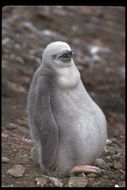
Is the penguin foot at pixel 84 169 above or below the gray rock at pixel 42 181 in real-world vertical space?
above

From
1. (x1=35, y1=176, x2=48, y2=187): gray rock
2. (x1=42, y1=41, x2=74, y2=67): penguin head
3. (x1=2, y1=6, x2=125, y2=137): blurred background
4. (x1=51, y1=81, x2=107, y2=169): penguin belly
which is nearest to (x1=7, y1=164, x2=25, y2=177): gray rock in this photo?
(x1=35, y1=176, x2=48, y2=187): gray rock

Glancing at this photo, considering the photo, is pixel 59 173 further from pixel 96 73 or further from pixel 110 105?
pixel 96 73

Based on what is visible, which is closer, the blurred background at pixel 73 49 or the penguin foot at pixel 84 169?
the penguin foot at pixel 84 169

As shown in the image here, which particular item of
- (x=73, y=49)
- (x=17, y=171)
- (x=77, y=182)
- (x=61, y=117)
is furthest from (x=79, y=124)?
(x=73, y=49)

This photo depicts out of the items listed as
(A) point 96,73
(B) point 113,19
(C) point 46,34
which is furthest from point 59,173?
(B) point 113,19

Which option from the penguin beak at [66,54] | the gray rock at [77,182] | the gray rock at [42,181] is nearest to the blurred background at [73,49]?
the gray rock at [42,181]

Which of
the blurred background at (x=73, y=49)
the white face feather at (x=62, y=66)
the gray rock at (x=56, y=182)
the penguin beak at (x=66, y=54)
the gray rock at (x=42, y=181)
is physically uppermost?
the penguin beak at (x=66, y=54)

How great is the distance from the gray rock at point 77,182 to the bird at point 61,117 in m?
0.06

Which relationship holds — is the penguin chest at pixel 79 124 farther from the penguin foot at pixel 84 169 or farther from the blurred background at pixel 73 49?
the blurred background at pixel 73 49

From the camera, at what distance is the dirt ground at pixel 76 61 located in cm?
427

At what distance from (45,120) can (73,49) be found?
553 cm

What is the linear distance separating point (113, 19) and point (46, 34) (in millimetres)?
2411

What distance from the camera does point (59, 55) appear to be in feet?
12.2

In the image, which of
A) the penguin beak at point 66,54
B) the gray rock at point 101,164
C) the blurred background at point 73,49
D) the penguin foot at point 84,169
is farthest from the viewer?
the blurred background at point 73,49
